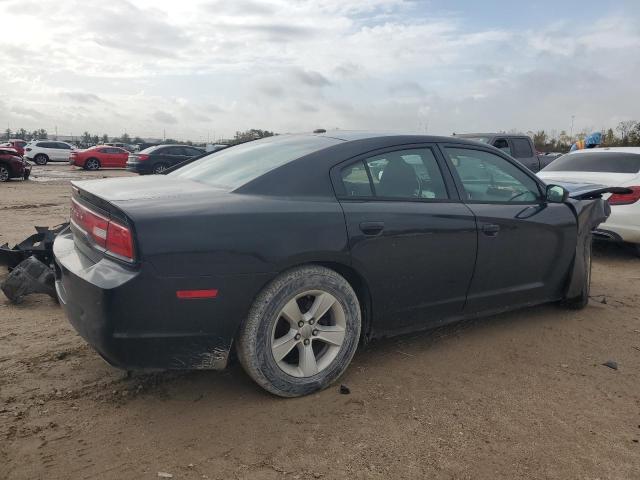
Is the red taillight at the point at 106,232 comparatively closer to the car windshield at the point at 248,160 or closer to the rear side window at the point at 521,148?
the car windshield at the point at 248,160

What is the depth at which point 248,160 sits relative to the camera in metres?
3.56

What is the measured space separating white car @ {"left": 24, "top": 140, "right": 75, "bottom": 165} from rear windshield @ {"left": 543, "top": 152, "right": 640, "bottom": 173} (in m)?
31.8

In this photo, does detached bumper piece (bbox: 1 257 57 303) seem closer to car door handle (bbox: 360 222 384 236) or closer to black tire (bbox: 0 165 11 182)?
car door handle (bbox: 360 222 384 236)

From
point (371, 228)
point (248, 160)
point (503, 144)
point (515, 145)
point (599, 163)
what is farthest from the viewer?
point (515, 145)

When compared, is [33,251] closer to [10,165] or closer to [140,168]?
[10,165]

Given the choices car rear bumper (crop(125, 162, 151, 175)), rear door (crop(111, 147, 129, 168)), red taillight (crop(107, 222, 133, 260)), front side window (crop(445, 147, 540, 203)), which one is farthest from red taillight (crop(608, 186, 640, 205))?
rear door (crop(111, 147, 129, 168))

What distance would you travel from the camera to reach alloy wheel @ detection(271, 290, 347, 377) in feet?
9.53

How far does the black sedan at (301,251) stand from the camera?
2.59 m

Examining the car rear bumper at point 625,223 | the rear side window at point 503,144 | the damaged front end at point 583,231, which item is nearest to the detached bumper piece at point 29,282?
the damaged front end at point 583,231

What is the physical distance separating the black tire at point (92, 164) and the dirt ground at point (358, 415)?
85.2 feet

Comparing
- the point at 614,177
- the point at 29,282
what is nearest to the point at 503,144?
the point at 614,177

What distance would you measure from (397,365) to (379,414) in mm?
639

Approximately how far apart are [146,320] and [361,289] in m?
1.24

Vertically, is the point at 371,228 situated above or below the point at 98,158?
below
